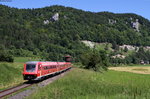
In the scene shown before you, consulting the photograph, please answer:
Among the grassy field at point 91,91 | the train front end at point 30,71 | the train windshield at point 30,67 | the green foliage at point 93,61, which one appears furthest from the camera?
the green foliage at point 93,61

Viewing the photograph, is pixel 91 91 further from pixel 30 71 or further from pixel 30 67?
pixel 30 67

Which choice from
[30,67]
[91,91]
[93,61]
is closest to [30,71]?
[30,67]

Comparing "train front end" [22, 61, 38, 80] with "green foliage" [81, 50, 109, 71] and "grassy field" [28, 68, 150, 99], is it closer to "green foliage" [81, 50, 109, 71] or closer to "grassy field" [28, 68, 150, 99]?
"grassy field" [28, 68, 150, 99]

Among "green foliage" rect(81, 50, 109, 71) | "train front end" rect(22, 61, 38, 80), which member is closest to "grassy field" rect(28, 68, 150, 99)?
"train front end" rect(22, 61, 38, 80)

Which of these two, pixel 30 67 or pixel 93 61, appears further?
pixel 93 61

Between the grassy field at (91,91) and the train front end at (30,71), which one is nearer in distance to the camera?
the grassy field at (91,91)

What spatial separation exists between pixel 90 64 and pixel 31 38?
9741 centimetres

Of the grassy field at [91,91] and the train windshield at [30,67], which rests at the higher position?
the train windshield at [30,67]

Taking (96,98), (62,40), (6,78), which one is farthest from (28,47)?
(96,98)

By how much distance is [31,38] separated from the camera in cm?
16038

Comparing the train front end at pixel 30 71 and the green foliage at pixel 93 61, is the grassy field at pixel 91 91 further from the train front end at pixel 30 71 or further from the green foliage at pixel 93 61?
the green foliage at pixel 93 61

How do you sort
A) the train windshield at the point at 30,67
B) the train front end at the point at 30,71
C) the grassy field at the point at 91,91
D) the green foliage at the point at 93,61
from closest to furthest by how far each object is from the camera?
the grassy field at the point at 91,91 < the train front end at the point at 30,71 < the train windshield at the point at 30,67 < the green foliage at the point at 93,61

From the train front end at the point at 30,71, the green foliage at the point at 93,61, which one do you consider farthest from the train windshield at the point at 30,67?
the green foliage at the point at 93,61

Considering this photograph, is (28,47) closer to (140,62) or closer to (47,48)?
(47,48)
